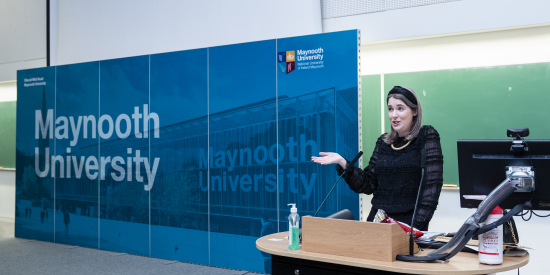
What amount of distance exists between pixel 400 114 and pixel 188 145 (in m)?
2.83

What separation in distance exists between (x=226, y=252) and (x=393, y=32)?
2.59m

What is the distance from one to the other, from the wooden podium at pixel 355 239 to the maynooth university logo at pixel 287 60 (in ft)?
7.71

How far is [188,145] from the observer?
456 cm

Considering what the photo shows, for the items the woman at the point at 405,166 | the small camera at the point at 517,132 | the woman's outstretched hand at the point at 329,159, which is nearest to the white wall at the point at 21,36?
the woman's outstretched hand at the point at 329,159

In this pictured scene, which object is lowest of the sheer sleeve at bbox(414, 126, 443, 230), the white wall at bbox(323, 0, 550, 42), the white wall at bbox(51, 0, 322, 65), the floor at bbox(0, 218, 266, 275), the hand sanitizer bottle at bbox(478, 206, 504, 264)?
the floor at bbox(0, 218, 266, 275)

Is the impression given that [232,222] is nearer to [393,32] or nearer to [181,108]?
[181,108]

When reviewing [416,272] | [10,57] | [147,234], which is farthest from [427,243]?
[10,57]

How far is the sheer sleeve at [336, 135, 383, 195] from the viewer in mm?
2199

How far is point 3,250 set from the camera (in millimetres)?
5023

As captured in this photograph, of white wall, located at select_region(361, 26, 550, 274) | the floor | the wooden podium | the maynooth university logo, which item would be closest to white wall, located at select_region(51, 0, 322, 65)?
the maynooth university logo

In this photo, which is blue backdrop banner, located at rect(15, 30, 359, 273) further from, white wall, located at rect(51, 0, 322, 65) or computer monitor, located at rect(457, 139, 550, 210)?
computer monitor, located at rect(457, 139, 550, 210)

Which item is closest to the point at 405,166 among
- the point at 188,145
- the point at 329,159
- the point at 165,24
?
the point at 329,159

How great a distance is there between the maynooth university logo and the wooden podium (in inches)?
92.5

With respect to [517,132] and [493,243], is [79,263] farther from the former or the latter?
Answer: [517,132]
